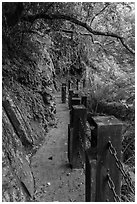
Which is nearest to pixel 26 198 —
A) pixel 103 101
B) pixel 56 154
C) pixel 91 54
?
pixel 56 154

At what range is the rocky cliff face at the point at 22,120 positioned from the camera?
10.8 feet

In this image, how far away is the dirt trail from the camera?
13.1ft

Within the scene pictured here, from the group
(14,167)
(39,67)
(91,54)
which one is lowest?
(14,167)

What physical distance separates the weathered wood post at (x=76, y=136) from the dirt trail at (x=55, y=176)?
0.20 meters

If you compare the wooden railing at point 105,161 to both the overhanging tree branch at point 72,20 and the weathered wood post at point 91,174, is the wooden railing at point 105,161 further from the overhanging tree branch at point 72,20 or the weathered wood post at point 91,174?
A: the overhanging tree branch at point 72,20

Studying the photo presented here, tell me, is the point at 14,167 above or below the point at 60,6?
below

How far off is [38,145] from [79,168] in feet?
5.52

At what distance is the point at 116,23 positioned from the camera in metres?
8.44

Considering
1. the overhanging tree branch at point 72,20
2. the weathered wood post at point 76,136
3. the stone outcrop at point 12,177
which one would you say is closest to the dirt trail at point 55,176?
the weathered wood post at point 76,136

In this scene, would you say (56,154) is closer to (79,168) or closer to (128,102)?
(79,168)

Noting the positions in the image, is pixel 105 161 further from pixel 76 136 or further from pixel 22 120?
pixel 22 120

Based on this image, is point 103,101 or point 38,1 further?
point 103,101

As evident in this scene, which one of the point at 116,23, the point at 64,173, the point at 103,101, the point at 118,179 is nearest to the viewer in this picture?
the point at 118,179

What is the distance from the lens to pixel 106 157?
245 centimetres
